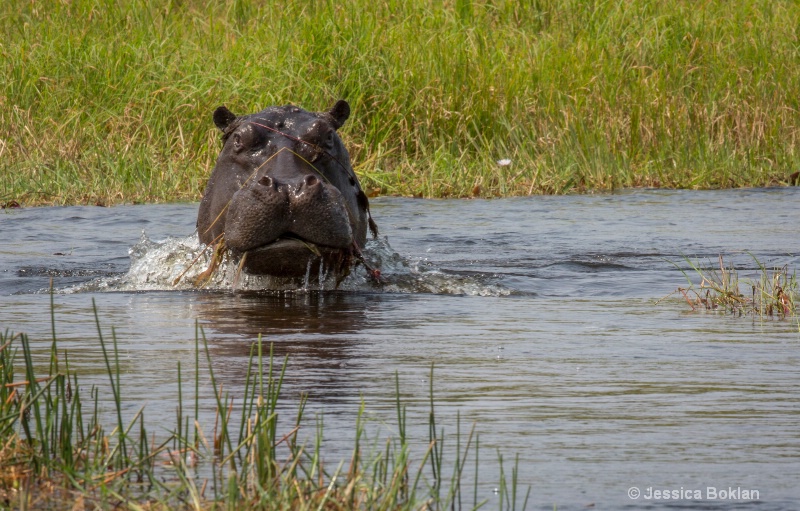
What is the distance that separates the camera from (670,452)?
117 inches

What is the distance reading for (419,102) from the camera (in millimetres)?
11656

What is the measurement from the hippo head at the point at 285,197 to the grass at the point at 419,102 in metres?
3.88

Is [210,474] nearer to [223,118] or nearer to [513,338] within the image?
[513,338]

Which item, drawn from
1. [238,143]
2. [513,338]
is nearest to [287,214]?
[238,143]

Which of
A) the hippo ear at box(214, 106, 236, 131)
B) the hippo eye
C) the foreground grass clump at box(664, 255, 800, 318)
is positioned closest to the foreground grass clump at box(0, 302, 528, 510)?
the foreground grass clump at box(664, 255, 800, 318)

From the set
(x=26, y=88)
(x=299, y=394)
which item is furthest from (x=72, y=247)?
(x=299, y=394)

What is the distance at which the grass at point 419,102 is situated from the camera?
11.1m

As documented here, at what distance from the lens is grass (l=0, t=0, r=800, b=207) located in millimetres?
11070

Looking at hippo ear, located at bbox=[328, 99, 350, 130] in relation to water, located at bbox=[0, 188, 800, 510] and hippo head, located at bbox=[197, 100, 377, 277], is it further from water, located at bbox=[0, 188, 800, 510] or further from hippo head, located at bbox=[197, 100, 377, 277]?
water, located at bbox=[0, 188, 800, 510]

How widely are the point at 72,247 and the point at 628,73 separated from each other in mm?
5778

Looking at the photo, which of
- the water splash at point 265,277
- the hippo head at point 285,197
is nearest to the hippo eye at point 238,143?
the hippo head at point 285,197

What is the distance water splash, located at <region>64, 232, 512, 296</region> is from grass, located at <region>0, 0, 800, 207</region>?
3428 mm

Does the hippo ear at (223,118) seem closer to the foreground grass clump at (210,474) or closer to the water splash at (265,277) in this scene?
the water splash at (265,277)

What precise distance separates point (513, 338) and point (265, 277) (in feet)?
5.94
